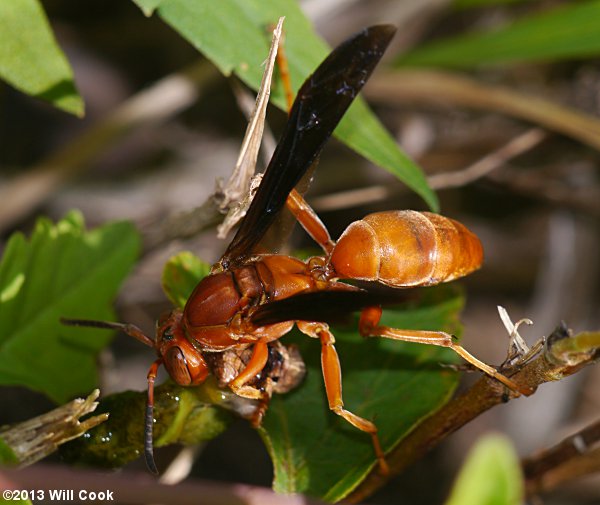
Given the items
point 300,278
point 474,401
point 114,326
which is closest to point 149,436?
point 114,326

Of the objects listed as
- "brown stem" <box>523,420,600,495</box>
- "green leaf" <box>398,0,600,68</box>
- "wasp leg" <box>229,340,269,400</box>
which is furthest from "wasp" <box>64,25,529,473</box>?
"green leaf" <box>398,0,600,68</box>

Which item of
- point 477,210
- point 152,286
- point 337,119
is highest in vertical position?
point 337,119

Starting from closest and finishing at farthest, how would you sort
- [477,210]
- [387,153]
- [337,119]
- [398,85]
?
1. [337,119]
2. [387,153]
3. [398,85]
4. [477,210]

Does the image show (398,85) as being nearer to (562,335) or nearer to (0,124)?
(0,124)

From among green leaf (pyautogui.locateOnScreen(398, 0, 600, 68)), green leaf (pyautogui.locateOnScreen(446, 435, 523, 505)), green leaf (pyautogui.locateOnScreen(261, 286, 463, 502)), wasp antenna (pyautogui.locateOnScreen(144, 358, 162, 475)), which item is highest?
green leaf (pyautogui.locateOnScreen(446, 435, 523, 505))

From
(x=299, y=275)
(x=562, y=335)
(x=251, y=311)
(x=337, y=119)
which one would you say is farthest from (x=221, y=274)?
(x=562, y=335)

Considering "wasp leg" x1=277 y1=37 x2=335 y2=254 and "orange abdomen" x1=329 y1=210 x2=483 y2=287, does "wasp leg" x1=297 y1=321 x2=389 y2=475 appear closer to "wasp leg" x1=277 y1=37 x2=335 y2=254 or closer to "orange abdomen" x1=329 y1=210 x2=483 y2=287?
"orange abdomen" x1=329 y1=210 x2=483 y2=287

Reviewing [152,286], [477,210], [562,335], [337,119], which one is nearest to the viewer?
[562,335]
